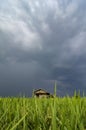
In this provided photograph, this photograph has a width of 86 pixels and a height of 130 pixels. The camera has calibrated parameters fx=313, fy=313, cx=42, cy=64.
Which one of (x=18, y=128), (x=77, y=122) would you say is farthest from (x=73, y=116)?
(x=18, y=128)

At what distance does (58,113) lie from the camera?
311 centimetres

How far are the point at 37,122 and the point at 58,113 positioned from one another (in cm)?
74

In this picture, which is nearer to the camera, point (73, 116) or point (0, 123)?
point (73, 116)

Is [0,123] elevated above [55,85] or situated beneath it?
situated beneath

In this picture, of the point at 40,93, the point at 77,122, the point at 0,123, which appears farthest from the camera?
the point at 40,93

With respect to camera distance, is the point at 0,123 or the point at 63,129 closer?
the point at 63,129

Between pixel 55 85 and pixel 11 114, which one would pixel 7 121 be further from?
pixel 55 85

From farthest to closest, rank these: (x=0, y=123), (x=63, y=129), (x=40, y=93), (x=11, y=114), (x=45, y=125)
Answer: (x=40, y=93) → (x=11, y=114) → (x=0, y=123) → (x=45, y=125) → (x=63, y=129)

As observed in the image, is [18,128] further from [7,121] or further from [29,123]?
[7,121]

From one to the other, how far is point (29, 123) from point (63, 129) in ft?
2.44

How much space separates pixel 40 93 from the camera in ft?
78.2

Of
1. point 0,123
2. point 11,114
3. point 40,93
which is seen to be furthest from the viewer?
point 40,93

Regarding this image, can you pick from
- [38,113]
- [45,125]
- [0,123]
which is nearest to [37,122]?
[45,125]

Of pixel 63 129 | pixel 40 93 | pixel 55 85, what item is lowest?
pixel 63 129
